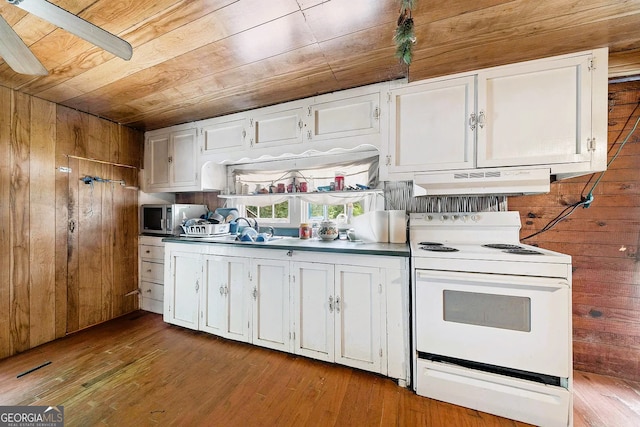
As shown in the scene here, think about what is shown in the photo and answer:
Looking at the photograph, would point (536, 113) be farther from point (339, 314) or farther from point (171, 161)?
point (171, 161)

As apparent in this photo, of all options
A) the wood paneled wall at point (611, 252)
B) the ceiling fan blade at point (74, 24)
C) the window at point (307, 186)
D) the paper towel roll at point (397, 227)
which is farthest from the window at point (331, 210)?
the ceiling fan blade at point (74, 24)

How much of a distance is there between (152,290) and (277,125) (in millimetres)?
2412

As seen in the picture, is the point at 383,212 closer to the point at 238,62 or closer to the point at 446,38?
the point at 446,38

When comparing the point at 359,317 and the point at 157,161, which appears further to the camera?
the point at 157,161

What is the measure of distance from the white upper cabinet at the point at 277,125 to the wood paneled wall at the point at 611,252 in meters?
2.11

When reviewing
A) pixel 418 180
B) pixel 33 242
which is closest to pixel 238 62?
pixel 418 180

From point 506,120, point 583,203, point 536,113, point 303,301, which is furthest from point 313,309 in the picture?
point 583,203

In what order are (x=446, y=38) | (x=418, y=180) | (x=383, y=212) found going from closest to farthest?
(x=446, y=38)
(x=418, y=180)
(x=383, y=212)

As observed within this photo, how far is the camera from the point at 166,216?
9.12 feet

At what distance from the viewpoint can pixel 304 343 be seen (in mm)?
1921

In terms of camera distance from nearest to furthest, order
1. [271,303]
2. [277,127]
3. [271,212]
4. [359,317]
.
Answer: [359,317], [271,303], [277,127], [271,212]

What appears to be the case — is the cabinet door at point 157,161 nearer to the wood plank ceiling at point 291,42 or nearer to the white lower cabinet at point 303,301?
the wood plank ceiling at point 291,42

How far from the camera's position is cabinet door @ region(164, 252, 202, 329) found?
2367 mm

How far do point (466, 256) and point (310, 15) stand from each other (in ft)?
5.25
